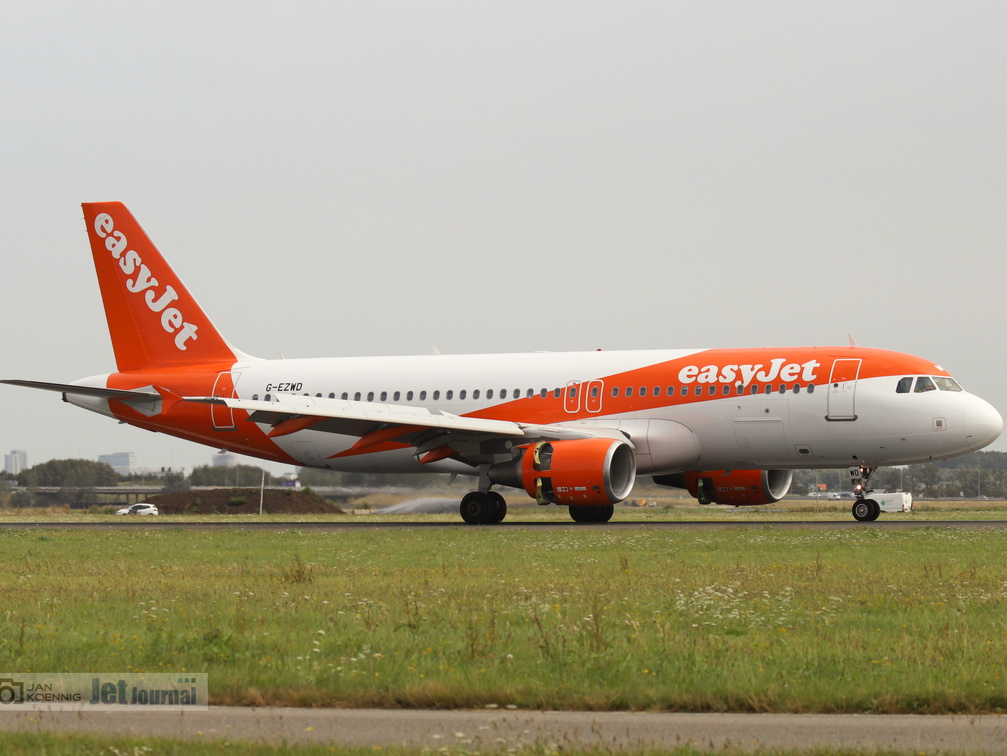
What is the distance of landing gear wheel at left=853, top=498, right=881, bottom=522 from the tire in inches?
349

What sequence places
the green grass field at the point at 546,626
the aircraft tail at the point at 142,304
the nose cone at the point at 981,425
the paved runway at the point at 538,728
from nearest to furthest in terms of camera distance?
the paved runway at the point at 538,728
the green grass field at the point at 546,626
the nose cone at the point at 981,425
the aircraft tail at the point at 142,304

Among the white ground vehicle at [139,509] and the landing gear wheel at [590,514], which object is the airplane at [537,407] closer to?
the landing gear wheel at [590,514]

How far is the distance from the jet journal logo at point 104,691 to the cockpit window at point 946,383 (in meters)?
23.4

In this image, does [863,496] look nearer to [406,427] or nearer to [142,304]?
[406,427]

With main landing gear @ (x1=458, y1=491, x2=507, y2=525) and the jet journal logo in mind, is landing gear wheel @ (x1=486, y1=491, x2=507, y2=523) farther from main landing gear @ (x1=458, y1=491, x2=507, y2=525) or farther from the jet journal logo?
the jet journal logo

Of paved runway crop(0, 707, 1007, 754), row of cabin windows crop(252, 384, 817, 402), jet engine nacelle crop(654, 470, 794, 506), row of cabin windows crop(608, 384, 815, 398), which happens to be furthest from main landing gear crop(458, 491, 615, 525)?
paved runway crop(0, 707, 1007, 754)

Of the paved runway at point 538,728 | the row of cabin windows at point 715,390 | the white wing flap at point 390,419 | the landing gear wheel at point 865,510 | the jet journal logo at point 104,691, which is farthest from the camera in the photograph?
the white wing flap at point 390,419

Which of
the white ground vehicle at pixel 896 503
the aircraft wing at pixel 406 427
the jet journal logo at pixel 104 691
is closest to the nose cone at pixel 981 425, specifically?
the aircraft wing at pixel 406 427

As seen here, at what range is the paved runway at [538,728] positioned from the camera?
731cm

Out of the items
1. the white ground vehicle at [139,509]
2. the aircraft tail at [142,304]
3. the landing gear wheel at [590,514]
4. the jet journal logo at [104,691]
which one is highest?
the aircraft tail at [142,304]

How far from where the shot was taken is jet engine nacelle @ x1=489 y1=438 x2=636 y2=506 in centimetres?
2844

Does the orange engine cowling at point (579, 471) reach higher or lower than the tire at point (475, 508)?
higher

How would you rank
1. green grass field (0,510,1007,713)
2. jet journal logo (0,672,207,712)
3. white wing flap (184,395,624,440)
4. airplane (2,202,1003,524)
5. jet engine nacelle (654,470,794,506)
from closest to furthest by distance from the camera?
jet journal logo (0,672,207,712)
green grass field (0,510,1007,713)
airplane (2,202,1003,524)
white wing flap (184,395,624,440)
jet engine nacelle (654,470,794,506)

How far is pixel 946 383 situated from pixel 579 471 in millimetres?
8739
